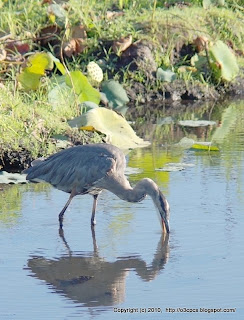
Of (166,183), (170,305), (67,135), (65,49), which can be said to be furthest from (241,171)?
(65,49)

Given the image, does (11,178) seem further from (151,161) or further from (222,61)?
(222,61)

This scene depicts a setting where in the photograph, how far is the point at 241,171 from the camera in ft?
30.2

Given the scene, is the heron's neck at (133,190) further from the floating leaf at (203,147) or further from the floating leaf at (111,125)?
the floating leaf at (203,147)

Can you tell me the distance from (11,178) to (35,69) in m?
2.36

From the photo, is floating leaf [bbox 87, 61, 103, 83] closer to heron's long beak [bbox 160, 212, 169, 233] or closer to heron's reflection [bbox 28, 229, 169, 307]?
heron's long beak [bbox 160, 212, 169, 233]

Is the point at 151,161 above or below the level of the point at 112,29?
below

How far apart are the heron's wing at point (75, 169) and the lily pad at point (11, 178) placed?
731mm

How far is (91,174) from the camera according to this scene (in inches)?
294

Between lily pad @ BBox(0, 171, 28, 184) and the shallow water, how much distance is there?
0.30 ft

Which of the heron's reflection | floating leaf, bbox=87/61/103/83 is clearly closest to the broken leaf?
floating leaf, bbox=87/61/103/83

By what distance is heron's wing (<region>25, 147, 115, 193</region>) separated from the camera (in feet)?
24.5

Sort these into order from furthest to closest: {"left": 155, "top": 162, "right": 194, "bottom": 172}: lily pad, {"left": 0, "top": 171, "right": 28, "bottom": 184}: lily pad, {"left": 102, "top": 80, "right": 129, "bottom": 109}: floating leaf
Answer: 1. {"left": 102, "top": 80, "right": 129, "bottom": 109}: floating leaf
2. {"left": 155, "top": 162, "right": 194, "bottom": 172}: lily pad
3. {"left": 0, "top": 171, "right": 28, "bottom": 184}: lily pad

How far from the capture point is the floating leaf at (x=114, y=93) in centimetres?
1257

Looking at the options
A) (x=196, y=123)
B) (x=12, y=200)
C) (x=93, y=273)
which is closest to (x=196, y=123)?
(x=196, y=123)
